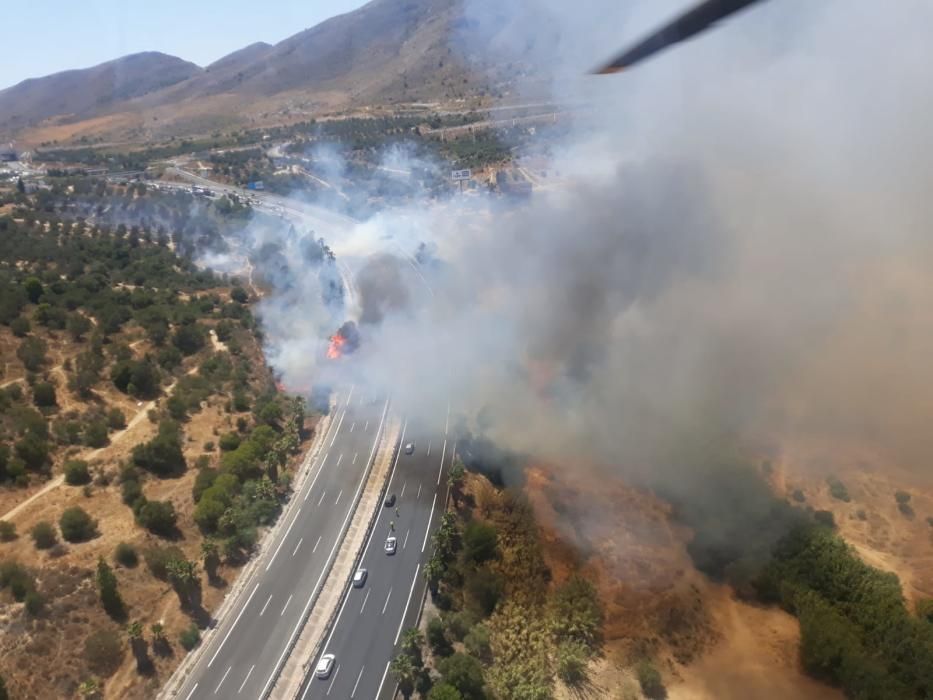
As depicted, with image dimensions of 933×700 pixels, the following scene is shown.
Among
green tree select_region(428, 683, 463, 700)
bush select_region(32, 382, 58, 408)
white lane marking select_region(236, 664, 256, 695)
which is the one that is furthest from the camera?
bush select_region(32, 382, 58, 408)

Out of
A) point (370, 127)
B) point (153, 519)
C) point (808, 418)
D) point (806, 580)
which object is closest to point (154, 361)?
point (153, 519)

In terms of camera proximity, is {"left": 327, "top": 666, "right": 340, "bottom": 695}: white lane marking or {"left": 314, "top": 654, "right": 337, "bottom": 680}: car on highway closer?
{"left": 327, "top": 666, "right": 340, "bottom": 695}: white lane marking

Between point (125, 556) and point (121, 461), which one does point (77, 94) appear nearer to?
point (121, 461)

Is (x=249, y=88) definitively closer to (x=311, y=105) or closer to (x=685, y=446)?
(x=311, y=105)

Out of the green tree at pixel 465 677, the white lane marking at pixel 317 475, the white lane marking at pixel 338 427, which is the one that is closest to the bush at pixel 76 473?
the white lane marking at pixel 317 475

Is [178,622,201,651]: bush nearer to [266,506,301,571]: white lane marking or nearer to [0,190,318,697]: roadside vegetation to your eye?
[0,190,318,697]: roadside vegetation

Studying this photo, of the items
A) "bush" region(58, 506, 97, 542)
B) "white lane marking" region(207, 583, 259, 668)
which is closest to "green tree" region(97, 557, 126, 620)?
"bush" region(58, 506, 97, 542)
